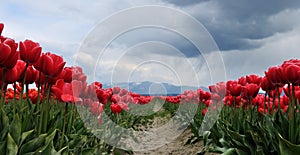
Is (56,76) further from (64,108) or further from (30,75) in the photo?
(64,108)

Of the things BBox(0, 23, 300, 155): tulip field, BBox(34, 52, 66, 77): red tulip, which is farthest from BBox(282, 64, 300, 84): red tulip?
BBox(34, 52, 66, 77): red tulip

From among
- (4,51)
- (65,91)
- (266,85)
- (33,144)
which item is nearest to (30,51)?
(4,51)

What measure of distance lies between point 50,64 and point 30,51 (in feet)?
0.60

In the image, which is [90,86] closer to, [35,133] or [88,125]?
[35,133]

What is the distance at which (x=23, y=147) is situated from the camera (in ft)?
7.48

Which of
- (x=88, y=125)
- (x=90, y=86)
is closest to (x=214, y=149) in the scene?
(x=88, y=125)

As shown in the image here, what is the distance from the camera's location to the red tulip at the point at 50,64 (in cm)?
245

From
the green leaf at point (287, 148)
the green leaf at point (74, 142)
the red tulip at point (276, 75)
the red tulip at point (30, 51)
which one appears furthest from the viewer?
the red tulip at point (276, 75)

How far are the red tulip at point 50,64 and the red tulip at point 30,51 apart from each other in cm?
6

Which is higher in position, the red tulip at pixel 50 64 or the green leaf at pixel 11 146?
the red tulip at pixel 50 64

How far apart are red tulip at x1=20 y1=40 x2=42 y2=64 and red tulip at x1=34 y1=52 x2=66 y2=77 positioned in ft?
0.19

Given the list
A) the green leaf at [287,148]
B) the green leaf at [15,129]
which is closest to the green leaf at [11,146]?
the green leaf at [15,129]

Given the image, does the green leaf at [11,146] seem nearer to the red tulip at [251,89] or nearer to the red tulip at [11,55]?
the red tulip at [11,55]

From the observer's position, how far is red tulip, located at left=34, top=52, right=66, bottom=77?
245cm
